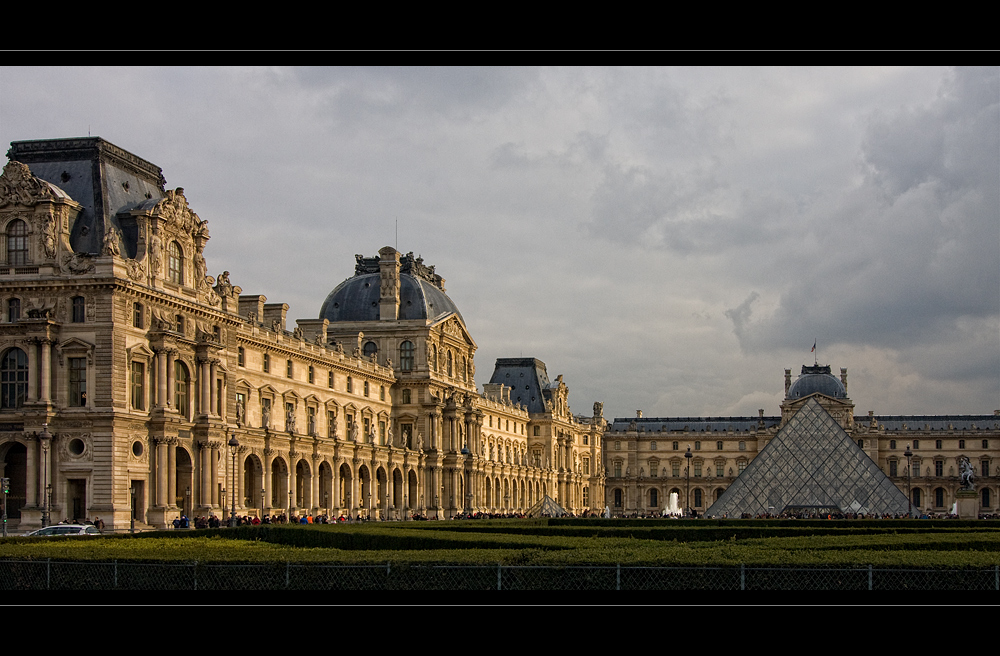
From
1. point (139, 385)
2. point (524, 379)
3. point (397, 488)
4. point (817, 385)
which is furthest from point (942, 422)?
point (139, 385)

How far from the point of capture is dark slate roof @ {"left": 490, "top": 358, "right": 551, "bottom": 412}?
4296 inches

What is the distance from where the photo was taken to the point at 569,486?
11325 cm

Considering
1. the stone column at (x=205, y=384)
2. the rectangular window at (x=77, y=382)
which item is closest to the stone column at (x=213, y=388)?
the stone column at (x=205, y=384)

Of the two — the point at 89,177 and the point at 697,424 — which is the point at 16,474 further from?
the point at 697,424

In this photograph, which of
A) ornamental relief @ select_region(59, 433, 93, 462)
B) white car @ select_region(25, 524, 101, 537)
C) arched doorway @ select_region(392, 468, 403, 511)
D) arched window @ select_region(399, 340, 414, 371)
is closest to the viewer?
white car @ select_region(25, 524, 101, 537)

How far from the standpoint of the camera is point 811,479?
7019 cm

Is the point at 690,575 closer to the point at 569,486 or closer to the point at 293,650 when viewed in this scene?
the point at 293,650

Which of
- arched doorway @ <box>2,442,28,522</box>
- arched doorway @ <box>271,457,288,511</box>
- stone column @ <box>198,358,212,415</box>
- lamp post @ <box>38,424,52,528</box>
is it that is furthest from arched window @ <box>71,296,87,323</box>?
arched doorway @ <box>271,457,288,511</box>

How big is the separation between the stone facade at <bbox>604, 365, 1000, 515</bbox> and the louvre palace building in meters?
29.2

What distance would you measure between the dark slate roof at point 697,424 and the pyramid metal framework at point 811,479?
6047 cm

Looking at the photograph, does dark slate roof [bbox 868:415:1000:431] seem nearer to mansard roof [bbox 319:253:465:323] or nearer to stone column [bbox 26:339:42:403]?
mansard roof [bbox 319:253:465:323]

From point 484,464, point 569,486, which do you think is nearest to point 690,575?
point 484,464

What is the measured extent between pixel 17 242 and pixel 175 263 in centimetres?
587
